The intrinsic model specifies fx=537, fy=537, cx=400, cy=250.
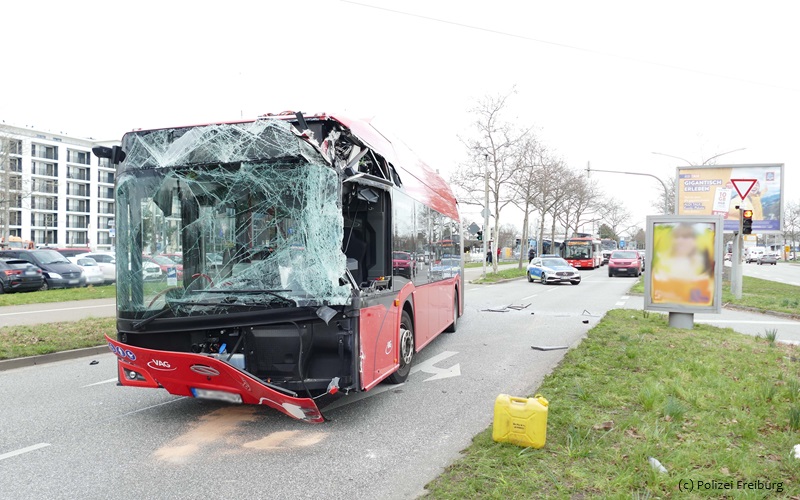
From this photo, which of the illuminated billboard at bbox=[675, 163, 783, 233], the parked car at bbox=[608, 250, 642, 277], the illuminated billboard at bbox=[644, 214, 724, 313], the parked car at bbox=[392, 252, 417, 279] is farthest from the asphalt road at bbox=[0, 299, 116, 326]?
the parked car at bbox=[608, 250, 642, 277]

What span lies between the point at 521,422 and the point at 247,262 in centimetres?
283

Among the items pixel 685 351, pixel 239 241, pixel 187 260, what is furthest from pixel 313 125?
pixel 685 351

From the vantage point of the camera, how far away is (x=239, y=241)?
507 cm

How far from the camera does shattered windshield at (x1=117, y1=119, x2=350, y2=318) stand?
4.81 metres

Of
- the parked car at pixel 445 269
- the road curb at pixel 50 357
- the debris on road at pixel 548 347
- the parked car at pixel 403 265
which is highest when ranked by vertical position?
the parked car at pixel 403 265

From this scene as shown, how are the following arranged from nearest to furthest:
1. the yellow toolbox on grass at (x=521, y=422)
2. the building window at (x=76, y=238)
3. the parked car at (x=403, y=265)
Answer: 1. the yellow toolbox on grass at (x=521, y=422)
2. the parked car at (x=403, y=265)
3. the building window at (x=76, y=238)

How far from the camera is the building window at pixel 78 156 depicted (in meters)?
86.6

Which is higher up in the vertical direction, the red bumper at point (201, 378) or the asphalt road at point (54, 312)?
the red bumper at point (201, 378)

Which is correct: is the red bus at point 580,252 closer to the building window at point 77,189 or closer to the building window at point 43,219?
the building window at point 43,219

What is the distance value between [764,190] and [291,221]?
24623 millimetres

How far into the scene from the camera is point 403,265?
6.72 meters

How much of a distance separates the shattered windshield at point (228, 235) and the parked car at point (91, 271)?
19741 millimetres

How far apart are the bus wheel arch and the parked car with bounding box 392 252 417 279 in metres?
0.44

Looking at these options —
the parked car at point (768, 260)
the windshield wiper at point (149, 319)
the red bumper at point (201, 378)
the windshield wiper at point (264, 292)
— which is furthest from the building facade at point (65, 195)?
the parked car at point (768, 260)
